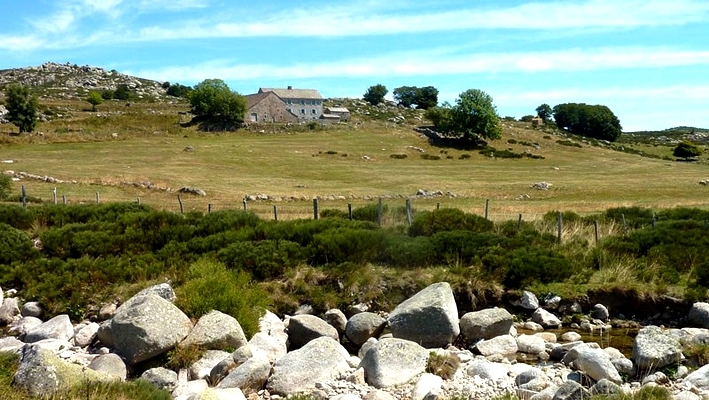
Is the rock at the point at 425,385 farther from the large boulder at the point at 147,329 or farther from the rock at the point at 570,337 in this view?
the large boulder at the point at 147,329

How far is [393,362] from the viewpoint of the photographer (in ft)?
45.1

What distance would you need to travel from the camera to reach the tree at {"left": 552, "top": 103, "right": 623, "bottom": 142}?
139625mm

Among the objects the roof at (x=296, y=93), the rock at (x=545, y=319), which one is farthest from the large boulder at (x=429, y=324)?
the roof at (x=296, y=93)

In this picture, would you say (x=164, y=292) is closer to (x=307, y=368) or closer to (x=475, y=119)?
(x=307, y=368)

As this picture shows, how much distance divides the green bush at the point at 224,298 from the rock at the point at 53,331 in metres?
2.93

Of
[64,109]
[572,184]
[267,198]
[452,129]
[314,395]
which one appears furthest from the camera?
[64,109]

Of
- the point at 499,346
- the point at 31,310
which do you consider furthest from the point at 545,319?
the point at 31,310

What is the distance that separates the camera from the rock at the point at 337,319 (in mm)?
18141

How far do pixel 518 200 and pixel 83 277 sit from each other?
33611 millimetres

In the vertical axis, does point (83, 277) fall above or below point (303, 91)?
below

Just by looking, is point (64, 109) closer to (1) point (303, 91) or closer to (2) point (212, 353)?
(1) point (303, 91)

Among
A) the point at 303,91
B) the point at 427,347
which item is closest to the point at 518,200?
the point at 427,347

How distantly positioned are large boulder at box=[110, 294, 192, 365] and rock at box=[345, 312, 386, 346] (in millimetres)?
4178

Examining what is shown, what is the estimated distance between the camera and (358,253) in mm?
22484
